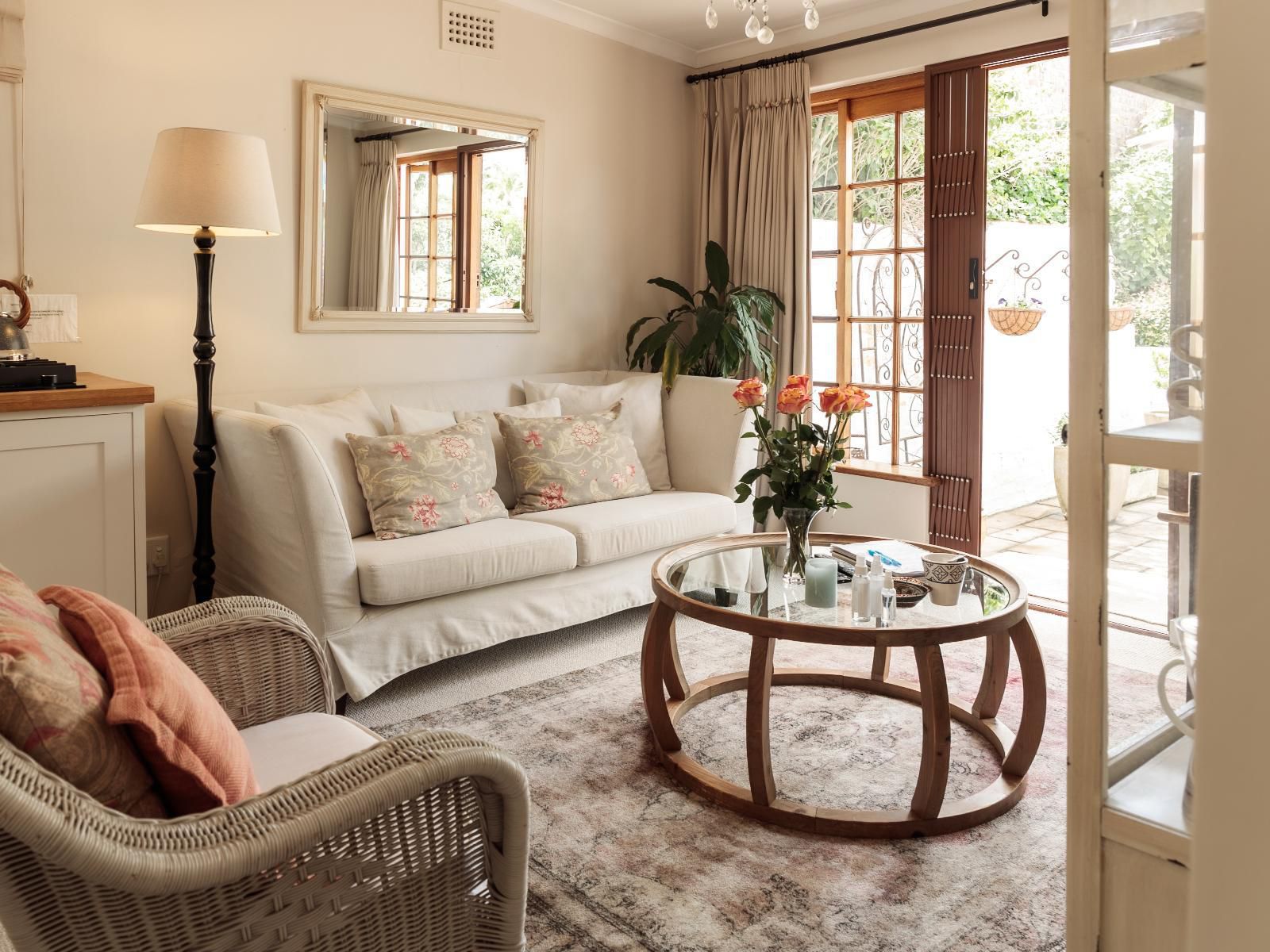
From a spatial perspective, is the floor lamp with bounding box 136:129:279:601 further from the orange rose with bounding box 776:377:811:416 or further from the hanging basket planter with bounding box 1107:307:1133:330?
the hanging basket planter with bounding box 1107:307:1133:330

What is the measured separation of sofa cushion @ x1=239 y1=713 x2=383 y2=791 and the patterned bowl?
1.53m

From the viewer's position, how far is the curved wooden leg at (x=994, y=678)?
2658 millimetres

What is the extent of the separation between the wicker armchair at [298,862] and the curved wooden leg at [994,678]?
1.71 meters

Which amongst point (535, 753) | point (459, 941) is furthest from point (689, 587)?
point (459, 941)

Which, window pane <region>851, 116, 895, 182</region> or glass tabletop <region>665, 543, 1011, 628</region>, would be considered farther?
window pane <region>851, 116, 895, 182</region>

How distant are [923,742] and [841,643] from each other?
36 centimetres

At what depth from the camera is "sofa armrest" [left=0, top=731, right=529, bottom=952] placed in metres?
1.01

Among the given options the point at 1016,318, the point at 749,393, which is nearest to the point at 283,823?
the point at 749,393

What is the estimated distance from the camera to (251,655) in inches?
70.7

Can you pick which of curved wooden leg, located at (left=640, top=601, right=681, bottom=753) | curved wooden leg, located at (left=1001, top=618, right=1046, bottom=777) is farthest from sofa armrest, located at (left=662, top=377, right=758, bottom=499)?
curved wooden leg, located at (left=1001, top=618, right=1046, bottom=777)

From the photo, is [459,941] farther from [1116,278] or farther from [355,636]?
[355,636]

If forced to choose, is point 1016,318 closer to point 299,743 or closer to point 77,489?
point 77,489

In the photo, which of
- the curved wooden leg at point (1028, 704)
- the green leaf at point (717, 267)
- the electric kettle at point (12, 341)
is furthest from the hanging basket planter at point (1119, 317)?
the green leaf at point (717, 267)

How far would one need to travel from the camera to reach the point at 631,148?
16.1ft
